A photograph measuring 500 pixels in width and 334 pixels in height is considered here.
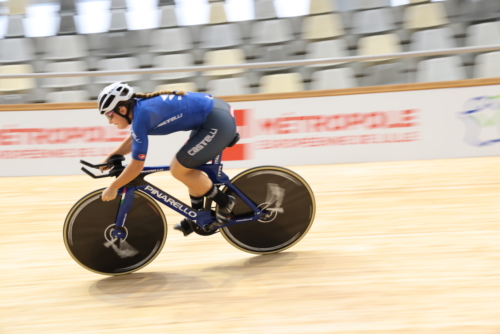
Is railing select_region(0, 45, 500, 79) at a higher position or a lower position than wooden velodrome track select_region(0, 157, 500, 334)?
higher

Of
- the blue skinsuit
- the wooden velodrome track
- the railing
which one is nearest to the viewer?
the wooden velodrome track

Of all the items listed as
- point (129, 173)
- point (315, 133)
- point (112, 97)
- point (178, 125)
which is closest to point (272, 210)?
point (178, 125)

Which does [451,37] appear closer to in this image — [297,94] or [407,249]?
[297,94]

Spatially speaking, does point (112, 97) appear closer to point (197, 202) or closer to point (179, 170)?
point (179, 170)

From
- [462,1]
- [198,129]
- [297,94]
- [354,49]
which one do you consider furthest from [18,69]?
[462,1]

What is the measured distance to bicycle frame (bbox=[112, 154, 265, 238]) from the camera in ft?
9.38

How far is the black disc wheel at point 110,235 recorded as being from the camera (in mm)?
2896

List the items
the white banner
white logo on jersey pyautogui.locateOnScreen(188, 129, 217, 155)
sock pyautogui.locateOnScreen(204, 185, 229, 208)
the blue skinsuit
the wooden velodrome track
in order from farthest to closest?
the white banner < sock pyautogui.locateOnScreen(204, 185, 229, 208) < white logo on jersey pyautogui.locateOnScreen(188, 129, 217, 155) < the blue skinsuit < the wooden velodrome track

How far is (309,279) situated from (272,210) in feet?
1.67

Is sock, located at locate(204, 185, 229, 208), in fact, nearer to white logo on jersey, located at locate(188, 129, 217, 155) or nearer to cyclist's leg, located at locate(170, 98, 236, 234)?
cyclist's leg, located at locate(170, 98, 236, 234)

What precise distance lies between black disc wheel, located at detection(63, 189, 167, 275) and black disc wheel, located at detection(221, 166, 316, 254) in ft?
1.49

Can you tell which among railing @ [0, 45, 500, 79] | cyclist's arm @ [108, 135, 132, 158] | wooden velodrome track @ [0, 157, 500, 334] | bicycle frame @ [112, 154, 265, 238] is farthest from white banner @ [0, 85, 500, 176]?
cyclist's arm @ [108, 135, 132, 158]

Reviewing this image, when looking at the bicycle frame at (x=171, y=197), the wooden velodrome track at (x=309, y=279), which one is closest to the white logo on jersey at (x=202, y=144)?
the bicycle frame at (x=171, y=197)

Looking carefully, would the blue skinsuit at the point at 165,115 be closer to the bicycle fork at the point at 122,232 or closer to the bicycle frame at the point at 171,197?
the bicycle frame at the point at 171,197
